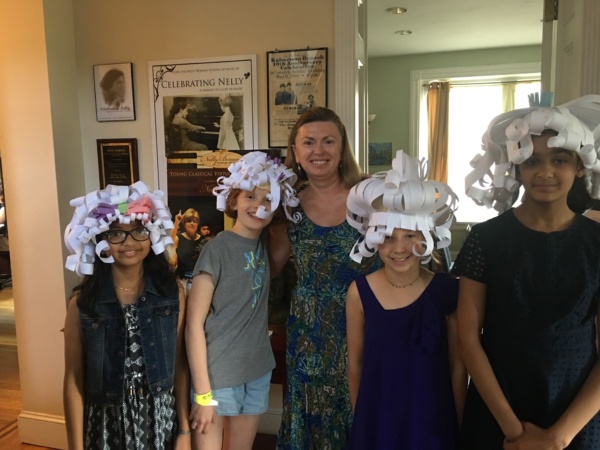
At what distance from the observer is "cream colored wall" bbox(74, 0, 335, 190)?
6.83ft

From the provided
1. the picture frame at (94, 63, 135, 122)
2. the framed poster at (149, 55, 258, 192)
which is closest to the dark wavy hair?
the framed poster at (149, 55, 258, 192)

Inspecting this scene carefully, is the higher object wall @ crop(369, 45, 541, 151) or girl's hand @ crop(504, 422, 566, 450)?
wall @ crop(369, 45, 541, 151)

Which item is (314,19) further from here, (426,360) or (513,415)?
(513,415)

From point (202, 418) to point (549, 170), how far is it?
1149 mm

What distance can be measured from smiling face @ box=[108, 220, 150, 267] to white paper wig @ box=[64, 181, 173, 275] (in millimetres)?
20

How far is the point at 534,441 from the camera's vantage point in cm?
107

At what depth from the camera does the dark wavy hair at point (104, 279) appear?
4.33ft

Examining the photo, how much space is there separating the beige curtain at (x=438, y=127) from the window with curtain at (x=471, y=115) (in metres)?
0.10

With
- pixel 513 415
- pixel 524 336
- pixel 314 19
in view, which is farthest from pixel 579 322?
pixel 314 19

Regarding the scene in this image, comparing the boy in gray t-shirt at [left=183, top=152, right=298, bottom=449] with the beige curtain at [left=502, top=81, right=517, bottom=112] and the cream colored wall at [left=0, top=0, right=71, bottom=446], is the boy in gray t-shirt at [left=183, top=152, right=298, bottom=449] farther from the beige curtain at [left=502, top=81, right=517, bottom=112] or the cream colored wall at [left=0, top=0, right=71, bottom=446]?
the beige curtain at [left=502, top=81, right=517, bottom=112]

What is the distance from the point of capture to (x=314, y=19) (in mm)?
2053

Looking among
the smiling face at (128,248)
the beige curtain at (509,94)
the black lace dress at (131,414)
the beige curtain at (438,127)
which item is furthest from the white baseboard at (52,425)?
the beige curtain at (509,94)

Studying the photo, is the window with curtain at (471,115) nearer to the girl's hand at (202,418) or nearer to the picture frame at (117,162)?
the picture frame at (117,162)

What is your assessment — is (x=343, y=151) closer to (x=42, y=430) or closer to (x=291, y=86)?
(x=291, y=86)
